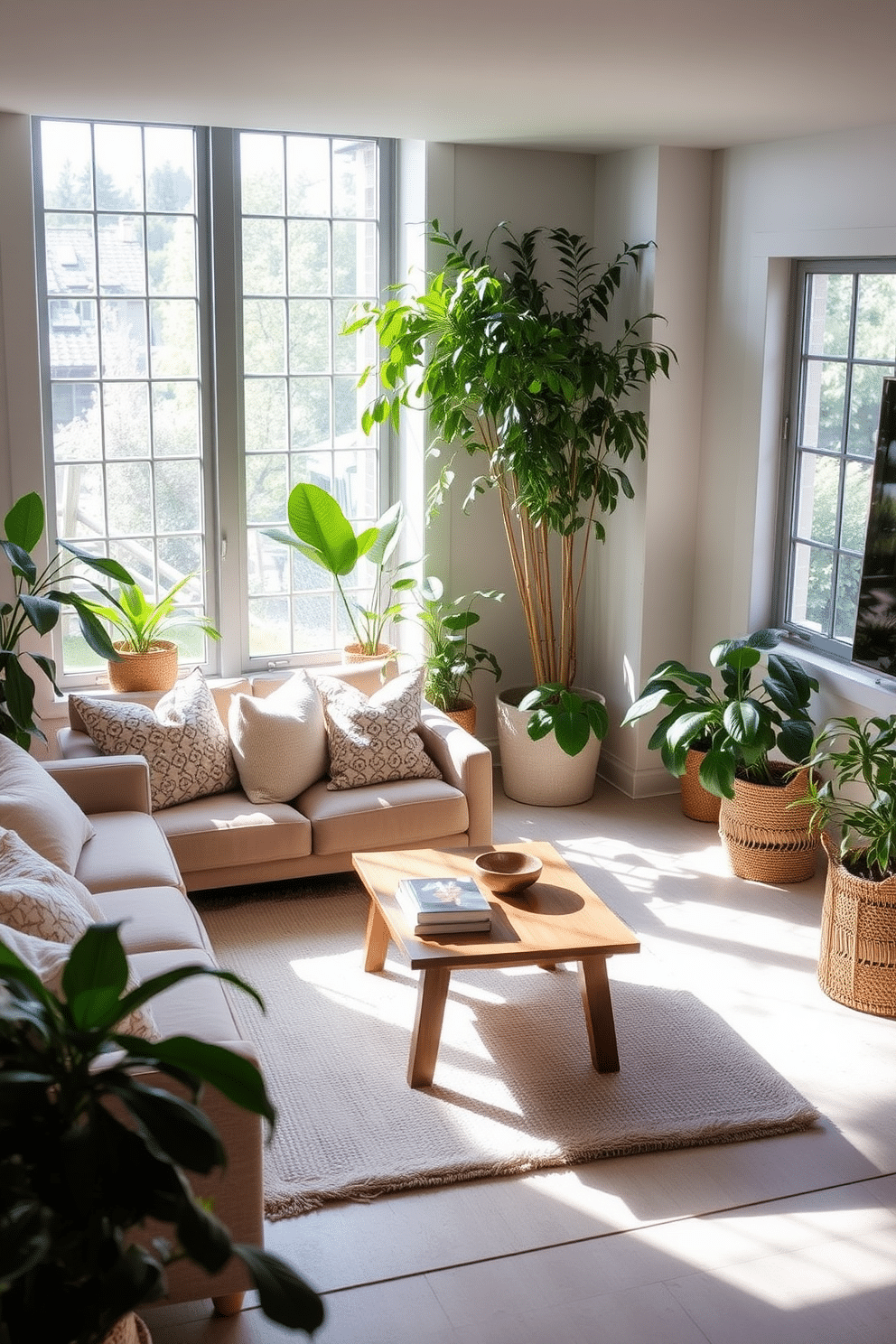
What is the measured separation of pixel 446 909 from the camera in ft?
12.0

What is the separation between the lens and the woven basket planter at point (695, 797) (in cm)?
554

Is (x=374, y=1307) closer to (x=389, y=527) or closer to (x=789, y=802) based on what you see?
(x=789, y=802)

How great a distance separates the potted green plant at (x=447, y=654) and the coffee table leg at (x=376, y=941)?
5.00 ft

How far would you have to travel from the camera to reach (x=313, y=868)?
187 inches

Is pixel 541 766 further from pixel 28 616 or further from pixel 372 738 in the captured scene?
pixel 28 616

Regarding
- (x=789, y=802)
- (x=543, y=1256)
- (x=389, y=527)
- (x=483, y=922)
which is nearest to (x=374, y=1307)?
(x=543, y=1256)

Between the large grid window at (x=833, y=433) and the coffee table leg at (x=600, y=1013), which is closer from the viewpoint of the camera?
the coffee table leg at (x=600, y=1013)

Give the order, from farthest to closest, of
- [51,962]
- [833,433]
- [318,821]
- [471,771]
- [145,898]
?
[833,433], [471,771], [318,821], [145,898], [51,962]

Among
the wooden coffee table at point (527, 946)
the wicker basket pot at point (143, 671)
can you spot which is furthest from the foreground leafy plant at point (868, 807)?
the wicker basket pot at point (143, 671)

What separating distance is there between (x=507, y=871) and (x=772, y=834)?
1404 mm

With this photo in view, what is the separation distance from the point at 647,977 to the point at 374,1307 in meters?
1.68

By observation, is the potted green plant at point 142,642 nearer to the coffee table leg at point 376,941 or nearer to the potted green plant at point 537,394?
the potted green plant at point 537,394

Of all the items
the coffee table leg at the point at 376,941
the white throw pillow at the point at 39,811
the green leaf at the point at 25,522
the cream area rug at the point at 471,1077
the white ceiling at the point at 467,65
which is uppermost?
the white ceiling at the point at 467,65

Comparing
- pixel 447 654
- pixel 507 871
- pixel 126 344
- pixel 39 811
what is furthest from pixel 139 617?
pixel 507 871
